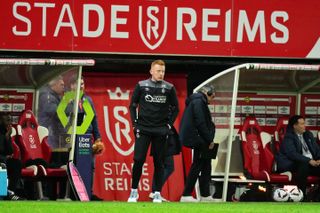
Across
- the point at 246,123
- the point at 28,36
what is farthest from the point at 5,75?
the point at 246,123

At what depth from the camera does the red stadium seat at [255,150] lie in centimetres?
2383

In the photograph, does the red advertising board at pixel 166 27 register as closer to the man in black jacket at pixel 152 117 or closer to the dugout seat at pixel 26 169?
the dugout seat at pixel 26 169

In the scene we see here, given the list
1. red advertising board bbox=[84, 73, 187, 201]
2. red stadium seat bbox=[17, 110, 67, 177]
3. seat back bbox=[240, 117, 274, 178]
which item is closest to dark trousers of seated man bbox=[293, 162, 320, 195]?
seat back bbox=[240, 117, 274, 178]

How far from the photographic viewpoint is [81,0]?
24.5 m

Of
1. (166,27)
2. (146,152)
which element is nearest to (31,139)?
(146,152)

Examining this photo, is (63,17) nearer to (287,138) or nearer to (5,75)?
(5,75)

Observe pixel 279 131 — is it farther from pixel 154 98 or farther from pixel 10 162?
pixel 10 162

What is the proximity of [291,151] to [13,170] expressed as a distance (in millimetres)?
4959

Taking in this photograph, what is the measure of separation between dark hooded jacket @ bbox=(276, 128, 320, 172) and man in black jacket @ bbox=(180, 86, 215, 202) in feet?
6.18

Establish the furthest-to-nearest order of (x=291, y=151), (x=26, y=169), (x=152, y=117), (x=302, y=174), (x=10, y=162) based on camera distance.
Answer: (x=291, y=151), (x=302, y=174), (x=26, y=169), (x=10, y=162), (x=152, y=117)

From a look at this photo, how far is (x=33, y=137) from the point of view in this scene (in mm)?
22688

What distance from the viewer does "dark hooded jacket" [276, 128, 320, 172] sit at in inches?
906

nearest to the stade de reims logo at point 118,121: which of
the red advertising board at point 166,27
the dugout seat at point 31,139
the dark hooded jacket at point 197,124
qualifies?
the red advertising board at point 166,27

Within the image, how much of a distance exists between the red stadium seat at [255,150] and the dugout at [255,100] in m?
0.14
